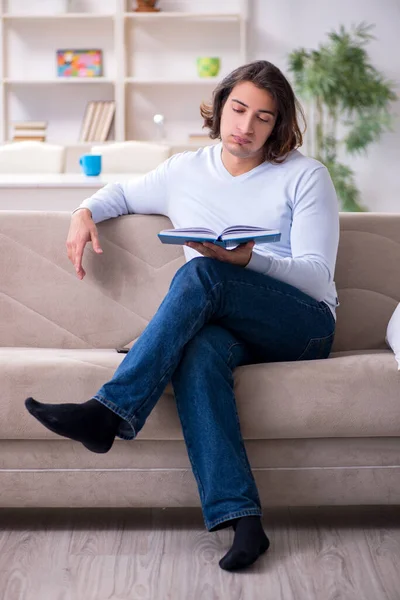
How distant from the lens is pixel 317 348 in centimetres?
202

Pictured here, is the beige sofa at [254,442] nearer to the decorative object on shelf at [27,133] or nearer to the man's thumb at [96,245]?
the man's thumb at [96,245]

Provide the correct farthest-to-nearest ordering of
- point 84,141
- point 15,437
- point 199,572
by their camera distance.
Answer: point 84,141, point 15,437, point 199,572

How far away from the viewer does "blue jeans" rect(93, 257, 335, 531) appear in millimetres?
1733

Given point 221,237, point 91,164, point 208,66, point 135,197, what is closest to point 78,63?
point 208,66

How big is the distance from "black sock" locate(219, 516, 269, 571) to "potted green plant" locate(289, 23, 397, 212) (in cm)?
429

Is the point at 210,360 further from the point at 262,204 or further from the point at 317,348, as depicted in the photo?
the point at 262,204

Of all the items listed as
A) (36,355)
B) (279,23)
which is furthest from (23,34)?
(36,355)

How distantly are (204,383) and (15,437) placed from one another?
441 mm

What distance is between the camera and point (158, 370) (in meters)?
1.75

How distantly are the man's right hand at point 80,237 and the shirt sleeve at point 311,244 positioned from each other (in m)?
0.49

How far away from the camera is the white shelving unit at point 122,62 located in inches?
239

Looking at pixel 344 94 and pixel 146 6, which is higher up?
pixel 146 6

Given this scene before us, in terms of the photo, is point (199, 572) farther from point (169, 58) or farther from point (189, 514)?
point (169, 58)

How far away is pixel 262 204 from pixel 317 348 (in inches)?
15.5
